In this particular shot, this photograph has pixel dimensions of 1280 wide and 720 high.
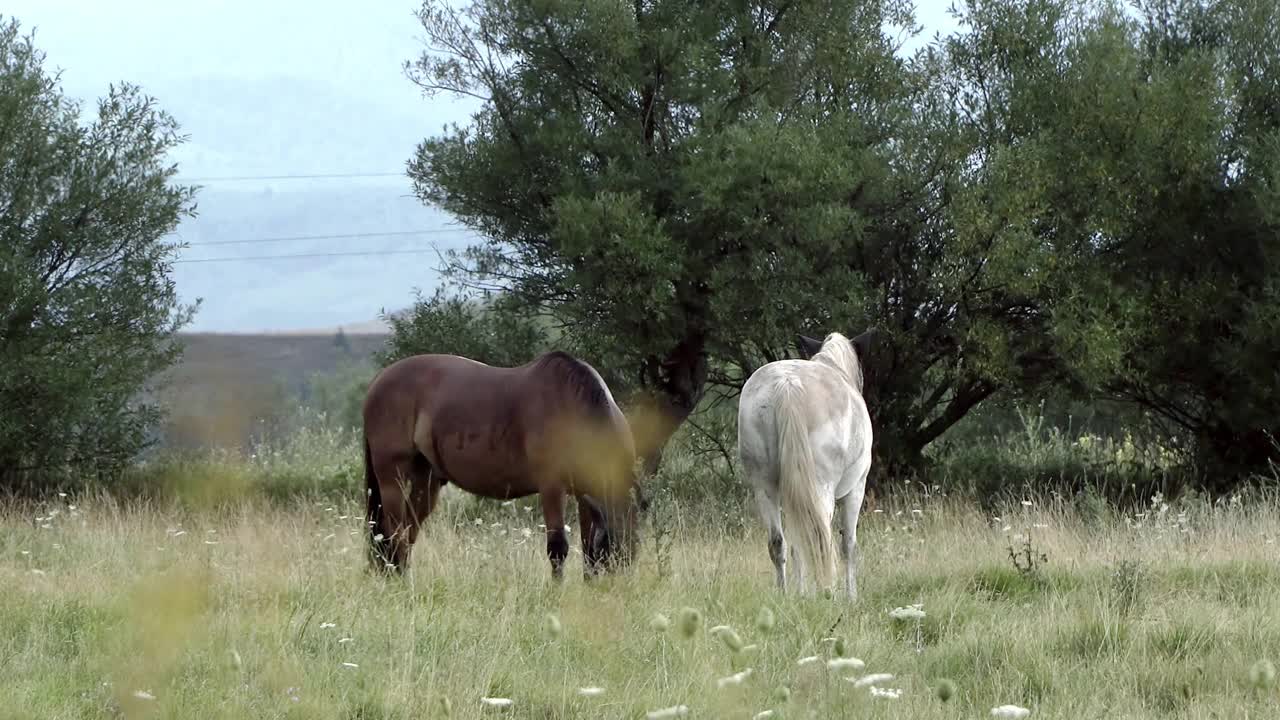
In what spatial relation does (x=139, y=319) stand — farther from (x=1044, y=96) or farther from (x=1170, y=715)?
(x=1170, y=715)

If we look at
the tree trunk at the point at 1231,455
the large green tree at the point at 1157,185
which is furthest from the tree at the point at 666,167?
the tree trunk at the point at 1231,455

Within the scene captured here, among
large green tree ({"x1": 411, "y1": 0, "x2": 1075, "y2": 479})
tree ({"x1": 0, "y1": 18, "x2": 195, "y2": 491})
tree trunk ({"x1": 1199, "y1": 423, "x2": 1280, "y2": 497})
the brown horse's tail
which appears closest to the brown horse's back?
the brown horse's tail

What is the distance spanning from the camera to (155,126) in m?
18.9

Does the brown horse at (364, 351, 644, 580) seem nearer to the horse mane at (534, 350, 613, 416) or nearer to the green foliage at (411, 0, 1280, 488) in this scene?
the horse mane at (534, 350, 613, 416)

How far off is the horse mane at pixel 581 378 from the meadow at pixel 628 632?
1.00 meters

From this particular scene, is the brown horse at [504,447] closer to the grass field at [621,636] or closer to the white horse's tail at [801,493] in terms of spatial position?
the grass field at [621,636]

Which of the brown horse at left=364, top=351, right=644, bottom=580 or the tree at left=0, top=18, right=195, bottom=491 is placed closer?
the brown horse at left=364, top=351, right=644, bottom=580

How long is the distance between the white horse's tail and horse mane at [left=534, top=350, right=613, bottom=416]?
104cm

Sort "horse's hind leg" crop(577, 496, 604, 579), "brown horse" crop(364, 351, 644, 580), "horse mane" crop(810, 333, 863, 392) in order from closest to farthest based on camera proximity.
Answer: "horse's hind leg" crop(577, 496, 604, 579) → "brown horse" crop(364, 351, 644, 580) → "horse mane" crop(810, 333, 863, 392)

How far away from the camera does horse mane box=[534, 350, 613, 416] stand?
7824 mm

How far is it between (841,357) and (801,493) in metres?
1.44

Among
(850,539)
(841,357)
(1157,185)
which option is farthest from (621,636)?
(1157,185)

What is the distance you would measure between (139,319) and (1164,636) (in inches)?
610

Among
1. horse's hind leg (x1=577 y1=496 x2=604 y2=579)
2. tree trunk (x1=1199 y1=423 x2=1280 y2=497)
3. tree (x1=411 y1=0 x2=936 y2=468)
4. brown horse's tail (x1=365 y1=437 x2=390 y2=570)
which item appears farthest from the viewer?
tree trunk (x1=1199 y1=423 x2=1280 y2=497)
